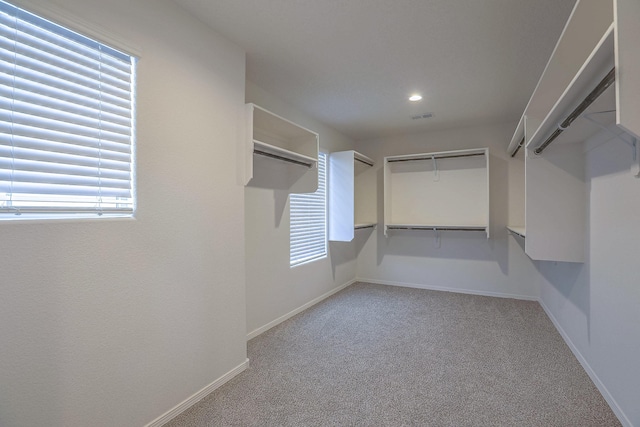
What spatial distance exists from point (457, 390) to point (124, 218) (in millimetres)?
2394

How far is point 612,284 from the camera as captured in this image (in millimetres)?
1996

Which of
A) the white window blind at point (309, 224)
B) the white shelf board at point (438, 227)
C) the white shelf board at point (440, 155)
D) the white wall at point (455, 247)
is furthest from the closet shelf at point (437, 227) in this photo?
the white window blind at point (309, 224)

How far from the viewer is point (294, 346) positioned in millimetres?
2869

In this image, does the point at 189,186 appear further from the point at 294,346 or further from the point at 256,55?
the point at 294,346

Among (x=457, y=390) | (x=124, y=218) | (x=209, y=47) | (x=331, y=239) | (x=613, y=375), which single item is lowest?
(x=457, y=390)

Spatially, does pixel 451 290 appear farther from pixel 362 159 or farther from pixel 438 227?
pixel 362 159

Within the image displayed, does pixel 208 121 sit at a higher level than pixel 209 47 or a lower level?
lower

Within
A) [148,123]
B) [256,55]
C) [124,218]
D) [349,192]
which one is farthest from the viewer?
[349,192]

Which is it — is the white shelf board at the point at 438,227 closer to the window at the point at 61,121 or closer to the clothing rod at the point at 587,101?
the clothing rod at the point at 587,101

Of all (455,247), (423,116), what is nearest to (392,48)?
(423,116)

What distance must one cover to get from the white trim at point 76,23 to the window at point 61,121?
37 millimetres

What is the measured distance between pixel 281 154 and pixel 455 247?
128 inches

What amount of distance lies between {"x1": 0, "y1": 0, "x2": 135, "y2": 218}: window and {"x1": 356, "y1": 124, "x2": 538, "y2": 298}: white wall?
4114 mm

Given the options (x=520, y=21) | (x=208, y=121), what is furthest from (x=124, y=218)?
(x=520, y=21)
